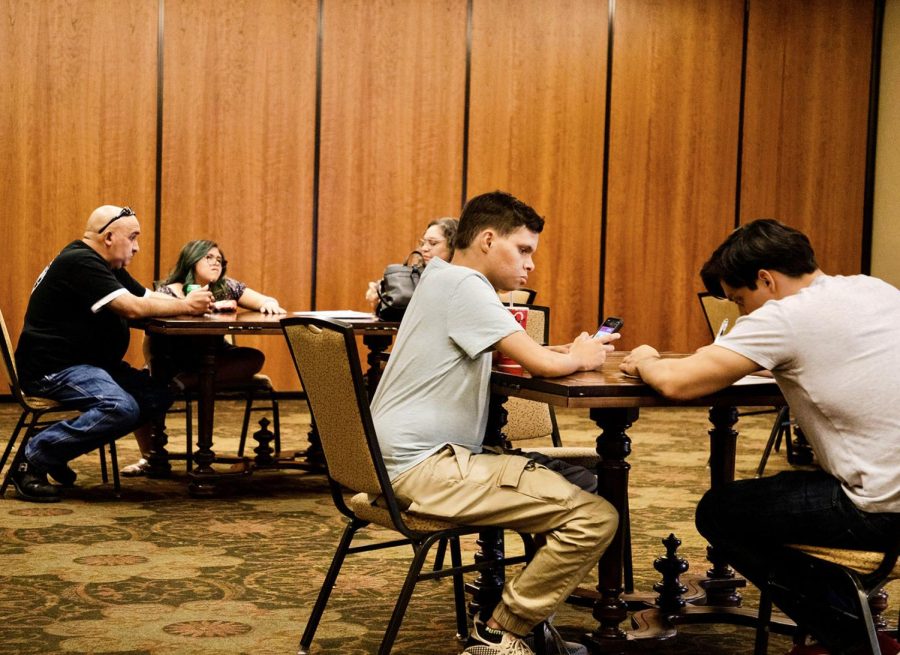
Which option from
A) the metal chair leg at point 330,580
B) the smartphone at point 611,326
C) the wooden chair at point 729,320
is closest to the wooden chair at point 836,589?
the smartphone at point 611,326

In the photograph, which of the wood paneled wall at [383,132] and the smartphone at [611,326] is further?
the wood paneled wall at [383,132]

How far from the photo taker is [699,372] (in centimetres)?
249

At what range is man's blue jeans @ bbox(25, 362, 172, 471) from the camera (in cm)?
480

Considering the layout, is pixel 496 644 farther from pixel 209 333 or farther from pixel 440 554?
pixel 209 333

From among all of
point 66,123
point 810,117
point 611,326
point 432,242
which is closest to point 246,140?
point 66,123

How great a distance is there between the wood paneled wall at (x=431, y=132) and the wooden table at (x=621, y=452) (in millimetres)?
5301

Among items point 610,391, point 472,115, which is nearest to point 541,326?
point 610,391

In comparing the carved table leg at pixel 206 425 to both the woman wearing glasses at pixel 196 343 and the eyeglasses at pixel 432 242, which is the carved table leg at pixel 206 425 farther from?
the eyeglasses at pixel 432 242

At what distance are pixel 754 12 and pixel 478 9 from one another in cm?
228

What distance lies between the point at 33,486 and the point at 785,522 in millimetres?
3394

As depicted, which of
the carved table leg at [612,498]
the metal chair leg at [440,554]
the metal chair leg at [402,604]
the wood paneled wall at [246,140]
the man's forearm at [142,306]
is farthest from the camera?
the wood paneled wall at [246,140]

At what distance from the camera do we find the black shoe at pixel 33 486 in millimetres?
4770

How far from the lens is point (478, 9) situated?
28.0ft

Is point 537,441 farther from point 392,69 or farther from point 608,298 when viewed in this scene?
point 392,69
